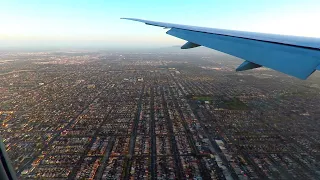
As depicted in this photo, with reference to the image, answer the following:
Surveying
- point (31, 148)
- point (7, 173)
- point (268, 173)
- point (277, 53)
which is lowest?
point (268, 173)

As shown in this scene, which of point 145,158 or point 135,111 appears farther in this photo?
point 135,111

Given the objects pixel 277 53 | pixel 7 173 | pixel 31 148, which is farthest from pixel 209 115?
pixel 7 173

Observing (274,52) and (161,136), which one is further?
(161,136)

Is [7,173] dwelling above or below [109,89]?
above

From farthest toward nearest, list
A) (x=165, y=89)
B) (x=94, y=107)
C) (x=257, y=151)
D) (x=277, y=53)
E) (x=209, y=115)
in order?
(x=165, y=89)
(x=94, y=107)
(x=209, y=115)
(x=257, y=151)
(x=277, y=53)

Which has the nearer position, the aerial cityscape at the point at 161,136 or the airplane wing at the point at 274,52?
the airplane wing at the point at 274,52

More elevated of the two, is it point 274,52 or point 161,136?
point 274,52

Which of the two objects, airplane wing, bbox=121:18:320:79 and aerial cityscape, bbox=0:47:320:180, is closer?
airplane wing, bbox=121:18:320:79

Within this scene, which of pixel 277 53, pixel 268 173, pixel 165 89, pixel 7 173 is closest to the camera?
pixel 7 173

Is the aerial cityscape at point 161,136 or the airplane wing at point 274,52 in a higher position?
the airplane wing at point 274,52

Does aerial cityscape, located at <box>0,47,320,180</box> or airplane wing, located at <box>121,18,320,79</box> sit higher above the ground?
airplane wing, located at <box>121,18,320,79</box>

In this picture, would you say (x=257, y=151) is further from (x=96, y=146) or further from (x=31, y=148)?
(x=31, y=148)
